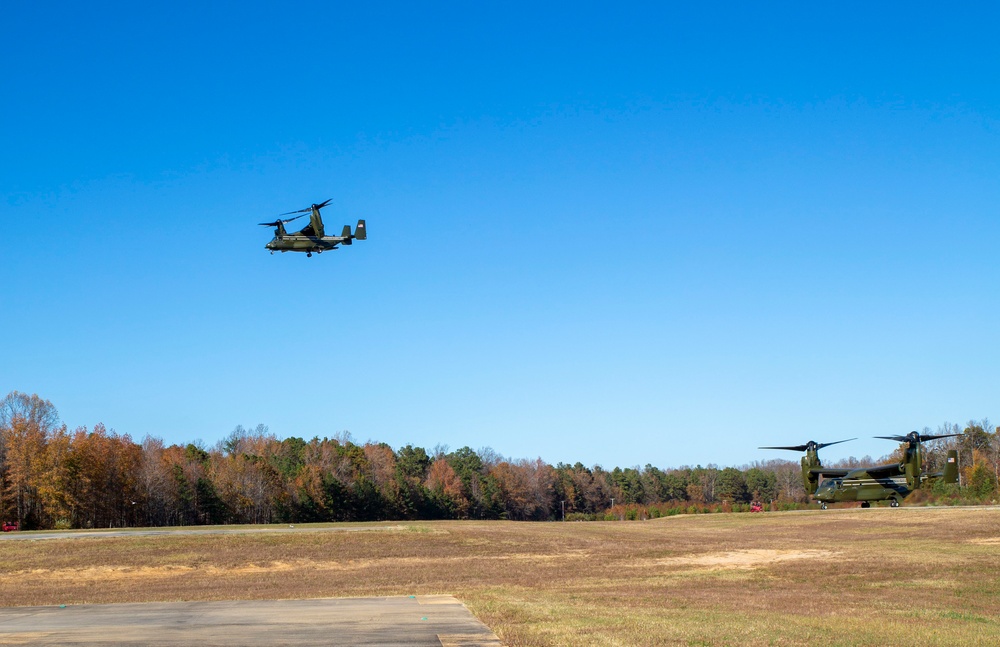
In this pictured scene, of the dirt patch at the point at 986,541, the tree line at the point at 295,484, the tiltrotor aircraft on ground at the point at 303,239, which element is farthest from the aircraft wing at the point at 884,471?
the tree line at the point at 295,484

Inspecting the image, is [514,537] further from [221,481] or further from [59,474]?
[221,481]

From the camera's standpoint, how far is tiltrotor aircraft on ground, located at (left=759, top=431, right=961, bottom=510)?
41.3 metres

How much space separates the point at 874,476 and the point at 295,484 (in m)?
77.0

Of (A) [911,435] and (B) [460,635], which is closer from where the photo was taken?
(B) [460,635]

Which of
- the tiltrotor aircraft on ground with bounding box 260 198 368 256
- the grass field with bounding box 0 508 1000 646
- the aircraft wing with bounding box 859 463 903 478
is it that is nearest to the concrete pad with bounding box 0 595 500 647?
the grass field with bounding box 0 508 1000 646

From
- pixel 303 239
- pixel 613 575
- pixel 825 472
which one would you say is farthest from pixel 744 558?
pixel 303 239

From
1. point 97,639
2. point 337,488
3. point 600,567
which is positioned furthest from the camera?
point 337,488

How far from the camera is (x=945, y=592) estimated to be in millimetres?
27219

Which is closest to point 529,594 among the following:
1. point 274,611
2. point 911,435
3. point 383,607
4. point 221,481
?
point 383,607

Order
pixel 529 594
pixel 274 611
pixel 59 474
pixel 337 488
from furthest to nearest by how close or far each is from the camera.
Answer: pixel 337 488, pixel 59 474, pixel 529 594, pixel 274 611

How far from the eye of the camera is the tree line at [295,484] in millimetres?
77688

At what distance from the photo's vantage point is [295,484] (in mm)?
105312

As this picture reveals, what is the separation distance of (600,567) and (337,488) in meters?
74.6

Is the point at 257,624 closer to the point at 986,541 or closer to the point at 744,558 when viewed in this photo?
the point at 744,558
